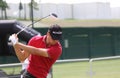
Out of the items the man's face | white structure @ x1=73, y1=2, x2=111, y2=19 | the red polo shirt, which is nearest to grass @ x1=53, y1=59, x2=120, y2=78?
the red polo shirt

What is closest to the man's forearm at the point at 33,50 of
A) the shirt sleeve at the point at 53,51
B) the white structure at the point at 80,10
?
the shirt sleeve at the point at 53,51

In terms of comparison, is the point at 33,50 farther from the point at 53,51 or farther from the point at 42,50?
the point at 53,51

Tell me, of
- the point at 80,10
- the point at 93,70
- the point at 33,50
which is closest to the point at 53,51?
the point at 33,50

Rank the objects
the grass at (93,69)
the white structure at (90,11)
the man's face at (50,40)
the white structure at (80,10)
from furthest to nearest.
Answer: the white structure at (90,11)
the white structure at (80,10)
the grass at (93,69)
the man's face at (50,40)

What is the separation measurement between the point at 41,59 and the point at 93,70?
582 centimetres

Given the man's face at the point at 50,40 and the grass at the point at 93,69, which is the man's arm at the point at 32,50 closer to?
the man's face at the point at 50,40

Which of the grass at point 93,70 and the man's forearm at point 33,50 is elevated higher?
the man's forearm at point 33,50

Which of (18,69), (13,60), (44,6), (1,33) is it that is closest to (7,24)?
(1,33)

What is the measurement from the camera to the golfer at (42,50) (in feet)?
20.0

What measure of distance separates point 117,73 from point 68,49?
1395 cm

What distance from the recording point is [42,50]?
20.1ft

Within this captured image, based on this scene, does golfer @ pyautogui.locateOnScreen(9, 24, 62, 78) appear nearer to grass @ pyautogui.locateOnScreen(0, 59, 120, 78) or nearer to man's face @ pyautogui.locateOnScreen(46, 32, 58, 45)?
man's face @ pyautogui.locateOnScreen(46, 32, 58, 45)

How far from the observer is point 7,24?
51.7ft

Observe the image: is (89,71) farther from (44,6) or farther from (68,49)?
(44,6)
